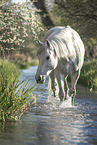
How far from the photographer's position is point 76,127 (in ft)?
22.2

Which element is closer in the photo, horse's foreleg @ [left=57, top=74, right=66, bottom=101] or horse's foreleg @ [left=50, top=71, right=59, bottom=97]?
horse's foreleg @ [left=57, top=74, right=66, bottom=101]

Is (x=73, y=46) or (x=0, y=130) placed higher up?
(x=73, y=46)

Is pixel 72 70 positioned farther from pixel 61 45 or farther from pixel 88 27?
pixel 88 27

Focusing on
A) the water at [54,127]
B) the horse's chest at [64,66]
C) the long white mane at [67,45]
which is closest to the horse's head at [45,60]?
the long white mane at [67,45]

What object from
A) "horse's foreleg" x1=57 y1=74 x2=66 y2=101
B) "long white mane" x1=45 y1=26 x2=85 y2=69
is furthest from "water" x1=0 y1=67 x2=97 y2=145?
"long white mane" x1=45 y1=26 x2=85 y2=69

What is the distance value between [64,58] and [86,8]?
8.96 metres

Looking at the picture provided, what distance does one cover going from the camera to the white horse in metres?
8.33

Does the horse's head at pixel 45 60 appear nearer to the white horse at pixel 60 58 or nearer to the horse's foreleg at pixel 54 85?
the white horse at pixel 60 58

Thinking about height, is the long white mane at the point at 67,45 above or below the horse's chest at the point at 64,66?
above

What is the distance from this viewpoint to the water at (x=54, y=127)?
18.5ft

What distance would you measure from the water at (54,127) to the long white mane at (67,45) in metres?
1.39

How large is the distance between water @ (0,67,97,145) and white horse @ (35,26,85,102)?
82 centimetres

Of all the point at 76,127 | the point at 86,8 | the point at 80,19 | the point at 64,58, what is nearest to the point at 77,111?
the point at 64,58

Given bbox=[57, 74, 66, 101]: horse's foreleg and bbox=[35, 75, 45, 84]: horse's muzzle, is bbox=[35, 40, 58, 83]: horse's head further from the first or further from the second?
bbox=[57, 74, 66, 101]: horse's foreleg
